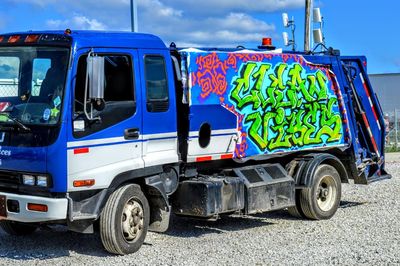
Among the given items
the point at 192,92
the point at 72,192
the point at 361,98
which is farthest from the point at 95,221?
the point at 361,98

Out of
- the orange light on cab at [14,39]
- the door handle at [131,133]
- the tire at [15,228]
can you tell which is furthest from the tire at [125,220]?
the orange light on cab at [14,39]

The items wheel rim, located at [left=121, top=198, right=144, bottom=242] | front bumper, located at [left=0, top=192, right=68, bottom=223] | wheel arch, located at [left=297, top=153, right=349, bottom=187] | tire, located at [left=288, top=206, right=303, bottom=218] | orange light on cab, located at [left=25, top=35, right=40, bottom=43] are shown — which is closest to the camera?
front bumper, located at [left=0, top=192, right=68, bottom=223]

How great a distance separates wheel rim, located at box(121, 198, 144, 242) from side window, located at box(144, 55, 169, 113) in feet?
4.01

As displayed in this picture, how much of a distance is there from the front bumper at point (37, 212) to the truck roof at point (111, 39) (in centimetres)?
180

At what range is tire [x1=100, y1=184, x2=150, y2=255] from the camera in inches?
292

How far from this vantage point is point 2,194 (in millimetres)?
7117

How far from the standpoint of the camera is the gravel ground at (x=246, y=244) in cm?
745

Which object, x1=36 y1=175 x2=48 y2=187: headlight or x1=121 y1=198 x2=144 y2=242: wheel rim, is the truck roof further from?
x1=121 y1=198 x2=144 y2=242: wheel rim

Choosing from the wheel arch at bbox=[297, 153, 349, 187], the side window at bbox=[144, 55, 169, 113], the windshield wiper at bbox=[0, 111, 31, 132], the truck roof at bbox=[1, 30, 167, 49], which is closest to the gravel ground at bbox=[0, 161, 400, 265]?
the wheel arch at bbox=[297, 153, 349, 187]

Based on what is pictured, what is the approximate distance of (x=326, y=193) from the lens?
10.5m

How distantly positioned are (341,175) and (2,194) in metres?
6.18

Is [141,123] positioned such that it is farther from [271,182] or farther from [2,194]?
[271,182]

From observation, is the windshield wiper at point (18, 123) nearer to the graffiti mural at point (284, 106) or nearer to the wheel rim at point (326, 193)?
the graffiti mural at point (284, 106)

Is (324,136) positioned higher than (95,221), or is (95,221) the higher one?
(324,136)
